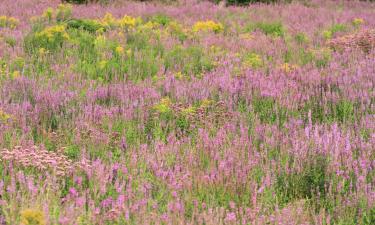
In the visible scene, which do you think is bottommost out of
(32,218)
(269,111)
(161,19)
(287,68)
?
(161,19)

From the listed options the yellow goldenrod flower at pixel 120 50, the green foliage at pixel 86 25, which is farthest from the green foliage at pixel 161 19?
the yellow goldenrod flower at pixel 120 50

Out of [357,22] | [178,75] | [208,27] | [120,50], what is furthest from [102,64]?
[357,22]

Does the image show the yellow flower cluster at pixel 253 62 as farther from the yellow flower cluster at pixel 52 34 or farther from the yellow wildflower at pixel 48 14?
the yellow wildflower at pixel 48 14

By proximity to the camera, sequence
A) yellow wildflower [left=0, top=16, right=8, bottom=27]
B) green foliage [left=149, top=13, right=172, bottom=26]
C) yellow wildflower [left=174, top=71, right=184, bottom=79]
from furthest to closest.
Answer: green foliage [left=149, top=13, right=172, bottom=26] → yellow wildflower [left=0, top=16, right=8, bottom=27] → yellow wildflower [left=174, top=71, right=184, bottom=79]

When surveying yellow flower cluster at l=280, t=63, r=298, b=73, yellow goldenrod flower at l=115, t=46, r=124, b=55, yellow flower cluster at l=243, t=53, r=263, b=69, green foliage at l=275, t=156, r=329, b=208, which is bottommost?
yellow goldenrod flower at l=115, t=46, r=124, b=55

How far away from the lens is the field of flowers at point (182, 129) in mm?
2865

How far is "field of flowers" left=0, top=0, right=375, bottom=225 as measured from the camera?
2865 millimetres

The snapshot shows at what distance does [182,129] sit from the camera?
460 cm

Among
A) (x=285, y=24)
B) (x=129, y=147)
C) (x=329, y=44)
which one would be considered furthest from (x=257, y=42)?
(x=129, y=147)

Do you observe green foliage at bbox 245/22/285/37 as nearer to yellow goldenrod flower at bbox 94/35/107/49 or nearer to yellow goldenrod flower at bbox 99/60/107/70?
yellow goldenrod flower at bbox 94/35/107/49

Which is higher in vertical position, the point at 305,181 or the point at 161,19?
the point at 305,181

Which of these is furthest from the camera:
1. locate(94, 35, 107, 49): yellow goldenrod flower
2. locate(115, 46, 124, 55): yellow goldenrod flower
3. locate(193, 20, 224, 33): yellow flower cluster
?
locate(193, 20, 224, 33): yellow flower cluster

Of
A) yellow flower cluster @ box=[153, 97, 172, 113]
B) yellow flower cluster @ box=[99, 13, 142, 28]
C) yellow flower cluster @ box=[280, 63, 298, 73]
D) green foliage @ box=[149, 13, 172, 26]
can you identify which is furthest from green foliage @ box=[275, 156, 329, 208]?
green foliage @ box=[149, 13, 172, 26]

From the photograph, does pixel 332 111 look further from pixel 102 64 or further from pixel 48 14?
pixel 48 14
